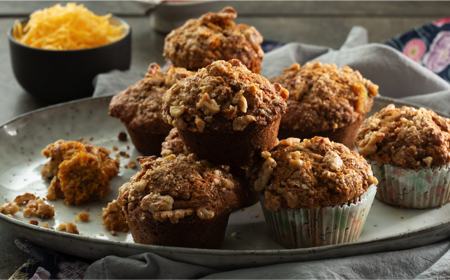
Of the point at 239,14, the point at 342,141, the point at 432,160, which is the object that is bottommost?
the point at 239,14

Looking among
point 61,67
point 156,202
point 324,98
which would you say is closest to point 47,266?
point 156,202

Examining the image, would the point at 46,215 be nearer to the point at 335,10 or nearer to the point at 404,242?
the point at 404,242

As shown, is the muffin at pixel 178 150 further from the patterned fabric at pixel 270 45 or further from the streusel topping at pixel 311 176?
the patterned fabric at pixel 270 45

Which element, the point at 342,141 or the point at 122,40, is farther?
the point at 122,40

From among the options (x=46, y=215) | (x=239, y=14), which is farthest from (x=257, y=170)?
(x=239, y=14)

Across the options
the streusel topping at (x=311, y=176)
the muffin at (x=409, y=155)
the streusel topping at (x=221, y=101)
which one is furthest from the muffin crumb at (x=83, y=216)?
the muffin at (x=409, y=155)

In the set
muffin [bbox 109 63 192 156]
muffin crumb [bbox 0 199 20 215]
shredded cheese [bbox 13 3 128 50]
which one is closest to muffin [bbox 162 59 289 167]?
muffin [bbox 109 63 192 156]

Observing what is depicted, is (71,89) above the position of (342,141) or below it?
below

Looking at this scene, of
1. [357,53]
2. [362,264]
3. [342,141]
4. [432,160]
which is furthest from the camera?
[357,53]

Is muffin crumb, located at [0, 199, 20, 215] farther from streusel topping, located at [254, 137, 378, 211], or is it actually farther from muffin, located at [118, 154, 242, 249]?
streusel topping, located at [254, 137, 378, 211]
